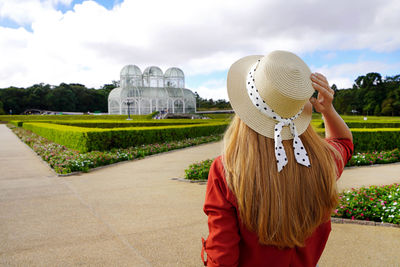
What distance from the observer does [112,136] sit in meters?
10.5

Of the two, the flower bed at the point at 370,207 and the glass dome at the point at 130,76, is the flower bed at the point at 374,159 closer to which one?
the flower bed at the point at 370,207

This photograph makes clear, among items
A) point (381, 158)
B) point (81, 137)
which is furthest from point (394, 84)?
point (81, 137)

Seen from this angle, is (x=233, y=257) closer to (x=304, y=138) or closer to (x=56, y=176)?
(x=304, y=138)

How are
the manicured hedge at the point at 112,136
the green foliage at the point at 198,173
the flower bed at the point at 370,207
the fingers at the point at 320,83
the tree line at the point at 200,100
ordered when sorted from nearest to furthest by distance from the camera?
the fingers at the point at 320,83, the flower bed at the point at 370,207, the green foliage at the point at 198,173, the manicured hedge at the point at 112,136, the tree line at the point at 200,100

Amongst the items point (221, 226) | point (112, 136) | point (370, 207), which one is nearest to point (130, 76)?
point (112, 136)

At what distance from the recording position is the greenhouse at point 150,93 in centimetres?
3747

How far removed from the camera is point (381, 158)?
26.8 ft

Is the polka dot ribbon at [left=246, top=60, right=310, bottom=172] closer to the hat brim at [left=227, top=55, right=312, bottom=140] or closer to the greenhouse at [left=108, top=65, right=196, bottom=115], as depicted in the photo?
the hat brim at [left=227, top=55, right=312, bottom=140]

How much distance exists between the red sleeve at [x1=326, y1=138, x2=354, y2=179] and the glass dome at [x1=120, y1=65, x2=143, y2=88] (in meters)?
38.5

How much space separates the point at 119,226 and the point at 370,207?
3.24m

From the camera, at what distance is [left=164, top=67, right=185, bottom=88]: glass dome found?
40625mm

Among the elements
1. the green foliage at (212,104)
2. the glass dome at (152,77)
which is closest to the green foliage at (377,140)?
the glass dome at (152,77)

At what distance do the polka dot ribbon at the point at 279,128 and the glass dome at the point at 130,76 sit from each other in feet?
127

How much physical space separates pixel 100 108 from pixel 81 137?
57689 mm
